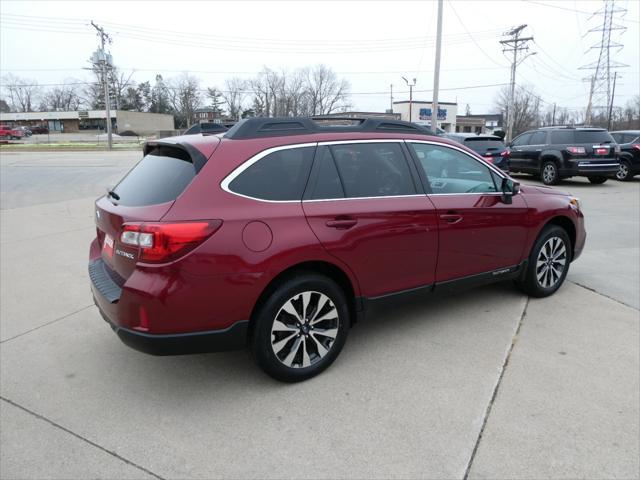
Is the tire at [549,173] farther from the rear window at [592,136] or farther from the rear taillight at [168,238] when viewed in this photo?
the rear taillight at [168,238]

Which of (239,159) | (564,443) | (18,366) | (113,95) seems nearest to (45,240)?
(18,366)

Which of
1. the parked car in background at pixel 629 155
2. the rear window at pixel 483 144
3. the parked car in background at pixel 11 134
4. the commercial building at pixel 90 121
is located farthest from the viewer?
the commercial building at pixel 90 121

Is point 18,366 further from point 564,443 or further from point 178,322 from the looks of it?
point 564,443

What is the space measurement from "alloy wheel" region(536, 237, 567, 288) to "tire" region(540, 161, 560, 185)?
33.6 feet

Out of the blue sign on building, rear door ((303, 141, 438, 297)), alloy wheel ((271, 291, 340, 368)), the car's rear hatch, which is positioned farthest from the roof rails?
the blue sign on building

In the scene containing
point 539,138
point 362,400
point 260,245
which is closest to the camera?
point 260,245

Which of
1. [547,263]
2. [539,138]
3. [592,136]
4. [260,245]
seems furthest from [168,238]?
[539,138]

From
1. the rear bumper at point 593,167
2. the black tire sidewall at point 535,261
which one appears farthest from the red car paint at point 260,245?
the rear bumper at point 593,167

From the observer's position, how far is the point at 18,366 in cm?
345

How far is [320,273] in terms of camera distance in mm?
3240

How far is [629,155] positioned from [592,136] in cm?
293

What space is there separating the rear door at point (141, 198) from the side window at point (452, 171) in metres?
1.83

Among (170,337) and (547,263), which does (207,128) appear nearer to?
(170,337)

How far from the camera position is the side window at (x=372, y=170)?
3375mm
